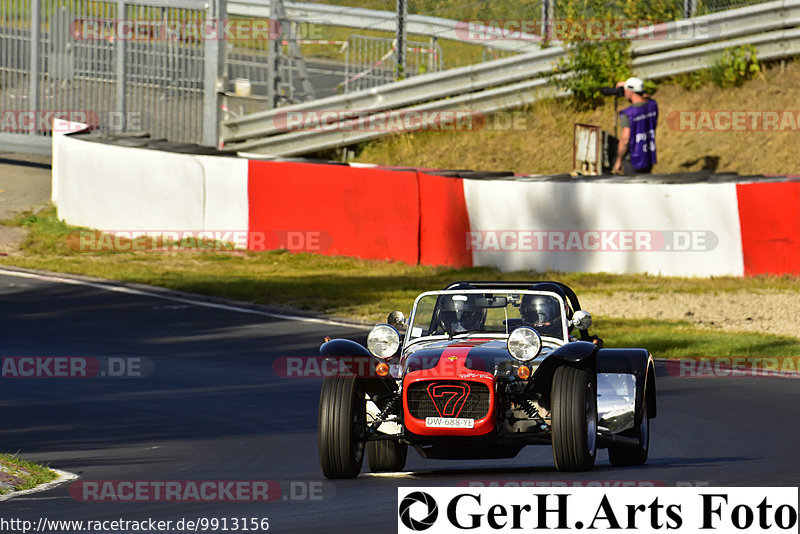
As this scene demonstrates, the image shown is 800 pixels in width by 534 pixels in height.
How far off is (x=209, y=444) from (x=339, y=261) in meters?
11.8

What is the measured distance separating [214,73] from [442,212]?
8169mm

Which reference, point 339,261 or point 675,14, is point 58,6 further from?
point 675,14

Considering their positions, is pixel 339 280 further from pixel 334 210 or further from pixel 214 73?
pixel 214 73

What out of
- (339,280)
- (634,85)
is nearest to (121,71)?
(339,280)

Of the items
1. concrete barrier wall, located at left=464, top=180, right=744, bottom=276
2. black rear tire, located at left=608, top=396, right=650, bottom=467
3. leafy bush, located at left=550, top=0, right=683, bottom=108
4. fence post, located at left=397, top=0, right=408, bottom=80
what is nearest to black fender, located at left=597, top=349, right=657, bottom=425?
black rear tire, located at left=608, top=396, right=650, bottom=467

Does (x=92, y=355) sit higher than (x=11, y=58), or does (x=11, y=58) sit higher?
(x=11, y=58)

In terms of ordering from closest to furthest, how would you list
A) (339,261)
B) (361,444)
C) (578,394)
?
(578,394)
(361,444)
(339,261)

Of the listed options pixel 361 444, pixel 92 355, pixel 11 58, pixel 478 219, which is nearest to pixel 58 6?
pixel 11 58

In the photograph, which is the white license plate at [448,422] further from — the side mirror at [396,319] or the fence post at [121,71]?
the fence post at [121,71]

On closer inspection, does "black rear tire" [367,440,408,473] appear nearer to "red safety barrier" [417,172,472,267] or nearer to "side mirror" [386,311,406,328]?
"side mirror" [386,311,406,328]

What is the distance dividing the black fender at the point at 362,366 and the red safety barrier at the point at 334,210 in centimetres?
1214

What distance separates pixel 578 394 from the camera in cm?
823

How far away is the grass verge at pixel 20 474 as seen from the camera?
8.46m

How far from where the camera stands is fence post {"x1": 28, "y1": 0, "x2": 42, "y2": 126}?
85.7 feet
